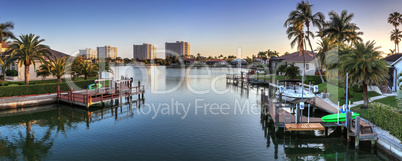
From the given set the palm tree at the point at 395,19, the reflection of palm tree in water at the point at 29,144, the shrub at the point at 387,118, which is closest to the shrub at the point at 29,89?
the reflection of palm tree in water at the point at 29,144

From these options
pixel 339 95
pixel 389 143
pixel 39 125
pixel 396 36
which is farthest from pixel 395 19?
pixel 39 125

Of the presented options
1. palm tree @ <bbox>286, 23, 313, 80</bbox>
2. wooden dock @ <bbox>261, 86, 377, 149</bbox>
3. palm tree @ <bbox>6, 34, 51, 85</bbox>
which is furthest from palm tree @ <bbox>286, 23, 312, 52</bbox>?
palm tree @ <bbox>6, 34, 51, 85</bbox>

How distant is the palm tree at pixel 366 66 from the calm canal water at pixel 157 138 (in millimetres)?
5390

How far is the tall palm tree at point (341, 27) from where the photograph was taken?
46.7 meters

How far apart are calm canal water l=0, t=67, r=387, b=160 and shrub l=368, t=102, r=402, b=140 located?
1.87 metres

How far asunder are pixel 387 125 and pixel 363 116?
13.2ft

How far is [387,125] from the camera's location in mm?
17359

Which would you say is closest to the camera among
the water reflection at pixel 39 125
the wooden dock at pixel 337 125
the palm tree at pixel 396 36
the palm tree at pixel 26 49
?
the water reflection at pixel 39 125

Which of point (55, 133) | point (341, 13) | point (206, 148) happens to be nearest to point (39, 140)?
point (55, 133)

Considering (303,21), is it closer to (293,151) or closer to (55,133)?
(293,151)

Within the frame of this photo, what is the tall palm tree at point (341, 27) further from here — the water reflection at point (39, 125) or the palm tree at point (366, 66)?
the water reflection at point (39, 125)

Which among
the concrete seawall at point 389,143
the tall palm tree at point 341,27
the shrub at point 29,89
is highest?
the tall palm tree at point 341,27

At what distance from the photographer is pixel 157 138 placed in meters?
19.4

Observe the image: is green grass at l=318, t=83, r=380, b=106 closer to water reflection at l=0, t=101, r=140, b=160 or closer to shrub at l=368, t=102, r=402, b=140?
shrub at l=368, t=102, r=402, b=140
